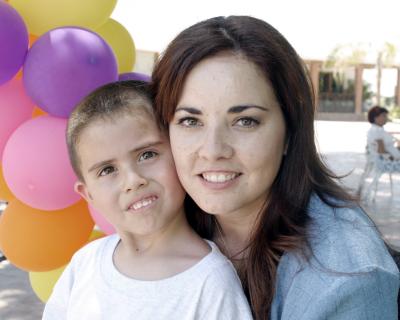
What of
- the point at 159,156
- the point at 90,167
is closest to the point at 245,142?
the point at 159,156

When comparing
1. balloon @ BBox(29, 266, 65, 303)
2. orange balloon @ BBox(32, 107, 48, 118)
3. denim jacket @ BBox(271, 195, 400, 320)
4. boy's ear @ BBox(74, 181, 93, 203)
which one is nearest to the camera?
denim jacket @ BBox(271, 195, 400, 320)

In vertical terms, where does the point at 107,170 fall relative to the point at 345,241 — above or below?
above

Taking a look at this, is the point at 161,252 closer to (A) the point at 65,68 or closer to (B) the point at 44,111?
(A) the point at 65,68

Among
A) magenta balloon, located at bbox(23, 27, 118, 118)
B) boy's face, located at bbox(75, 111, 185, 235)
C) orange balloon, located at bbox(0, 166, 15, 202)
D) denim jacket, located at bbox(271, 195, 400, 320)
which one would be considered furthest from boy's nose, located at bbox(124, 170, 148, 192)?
orange balloon, located at bbox(0, 166, 15, 202)

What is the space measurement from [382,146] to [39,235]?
649 centimetres

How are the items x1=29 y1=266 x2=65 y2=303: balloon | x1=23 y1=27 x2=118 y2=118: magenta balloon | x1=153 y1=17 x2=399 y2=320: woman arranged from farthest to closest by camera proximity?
x1=29 y1=266 x2=65 y2=303: balloon → x1=23 y1=27 x2=118 y2=118: magenta balloon → x1=153 y1=17 x2=399 y2=320: woman

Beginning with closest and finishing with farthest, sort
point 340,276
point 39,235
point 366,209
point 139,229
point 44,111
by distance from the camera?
point 340,276 < point 139,229 < point 44,111 < point 39,235 < point 366,209

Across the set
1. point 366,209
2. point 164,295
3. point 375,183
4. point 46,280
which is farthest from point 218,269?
point 375,183

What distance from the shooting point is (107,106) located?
1.52m

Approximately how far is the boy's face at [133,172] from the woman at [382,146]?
6.97 metres

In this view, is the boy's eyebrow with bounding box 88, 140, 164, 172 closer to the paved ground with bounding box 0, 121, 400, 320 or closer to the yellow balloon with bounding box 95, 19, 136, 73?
the paved ground with bounding box 0, 121, 400, 320

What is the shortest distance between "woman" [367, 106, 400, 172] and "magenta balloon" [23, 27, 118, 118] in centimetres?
641

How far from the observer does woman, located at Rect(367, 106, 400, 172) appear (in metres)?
7.93

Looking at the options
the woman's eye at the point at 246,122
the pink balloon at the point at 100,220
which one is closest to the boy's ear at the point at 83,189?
the woman's eye at the point at 246,122
